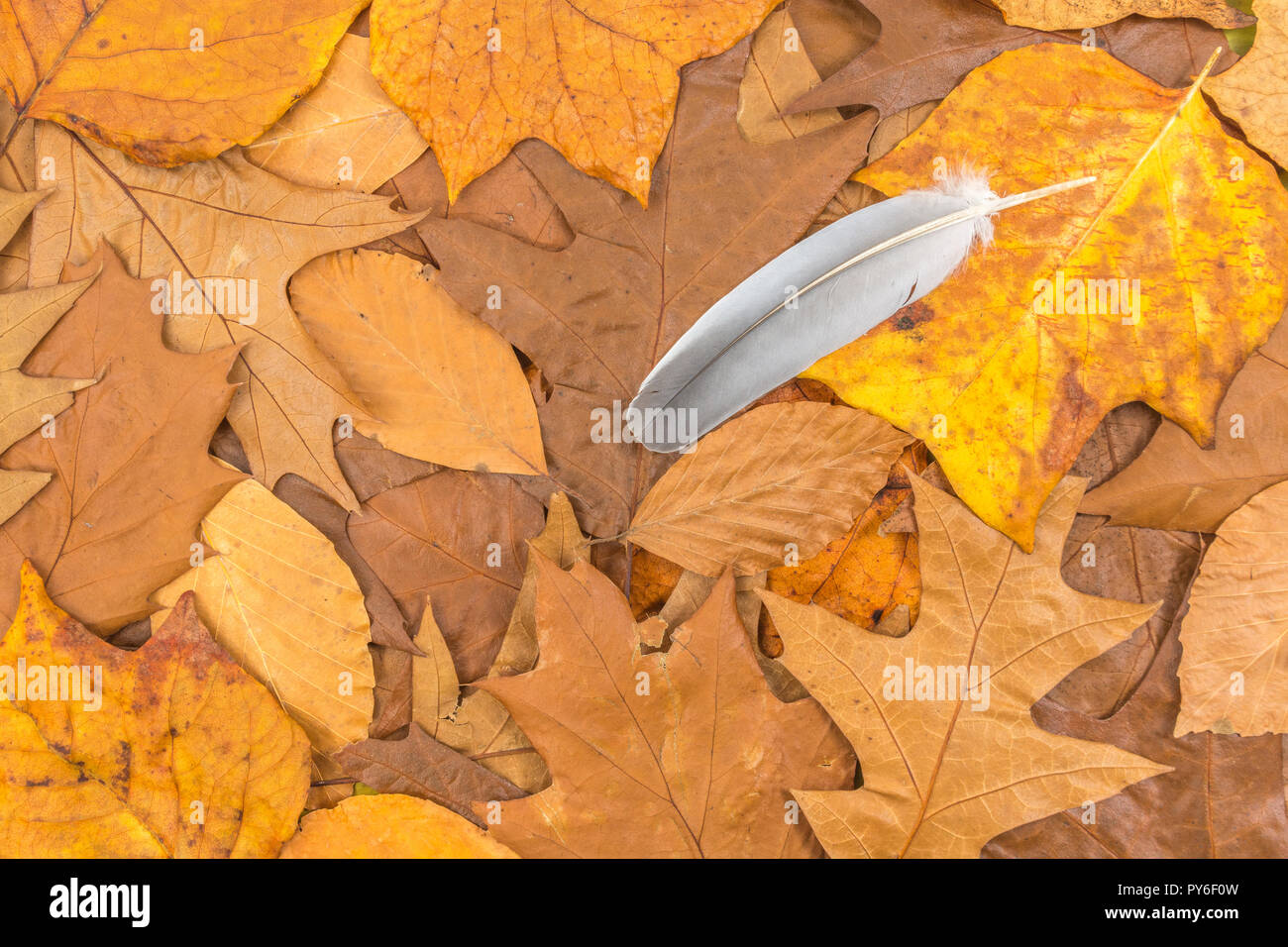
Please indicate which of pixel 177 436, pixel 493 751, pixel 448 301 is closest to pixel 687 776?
pixel 493 751

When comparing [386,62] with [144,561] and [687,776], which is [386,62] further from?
[687,776]

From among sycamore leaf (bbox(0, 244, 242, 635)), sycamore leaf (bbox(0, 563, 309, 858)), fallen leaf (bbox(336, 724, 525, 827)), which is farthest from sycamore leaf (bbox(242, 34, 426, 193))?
fallen leaf (bbox(336, 724, 525, 827))

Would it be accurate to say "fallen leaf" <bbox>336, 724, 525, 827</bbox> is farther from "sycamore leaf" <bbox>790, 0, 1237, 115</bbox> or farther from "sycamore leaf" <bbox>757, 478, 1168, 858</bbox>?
"sycamore leaf" <bbox>790, 0, 1237, 115</bbox>

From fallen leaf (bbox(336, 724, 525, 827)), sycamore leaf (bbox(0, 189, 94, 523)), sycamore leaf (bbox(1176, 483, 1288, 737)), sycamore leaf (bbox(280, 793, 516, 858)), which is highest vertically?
sycamore leaf (bbox(0, 189, 94, 523))

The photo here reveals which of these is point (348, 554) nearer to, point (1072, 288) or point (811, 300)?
point (811, 300)

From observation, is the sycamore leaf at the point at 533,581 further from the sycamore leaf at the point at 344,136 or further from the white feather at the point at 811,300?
the sycamore leaf at the point at 344,136

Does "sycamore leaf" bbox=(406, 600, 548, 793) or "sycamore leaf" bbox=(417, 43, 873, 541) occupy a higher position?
"sycamore leaf" bbox=(417, 43, 873, 541)

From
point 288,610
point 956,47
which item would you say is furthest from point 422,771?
point 956,47

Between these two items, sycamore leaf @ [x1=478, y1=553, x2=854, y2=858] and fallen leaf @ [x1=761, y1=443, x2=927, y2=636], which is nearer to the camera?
sycamore leaf @ [x1=478, y1=553, x2=854, y2=858]
